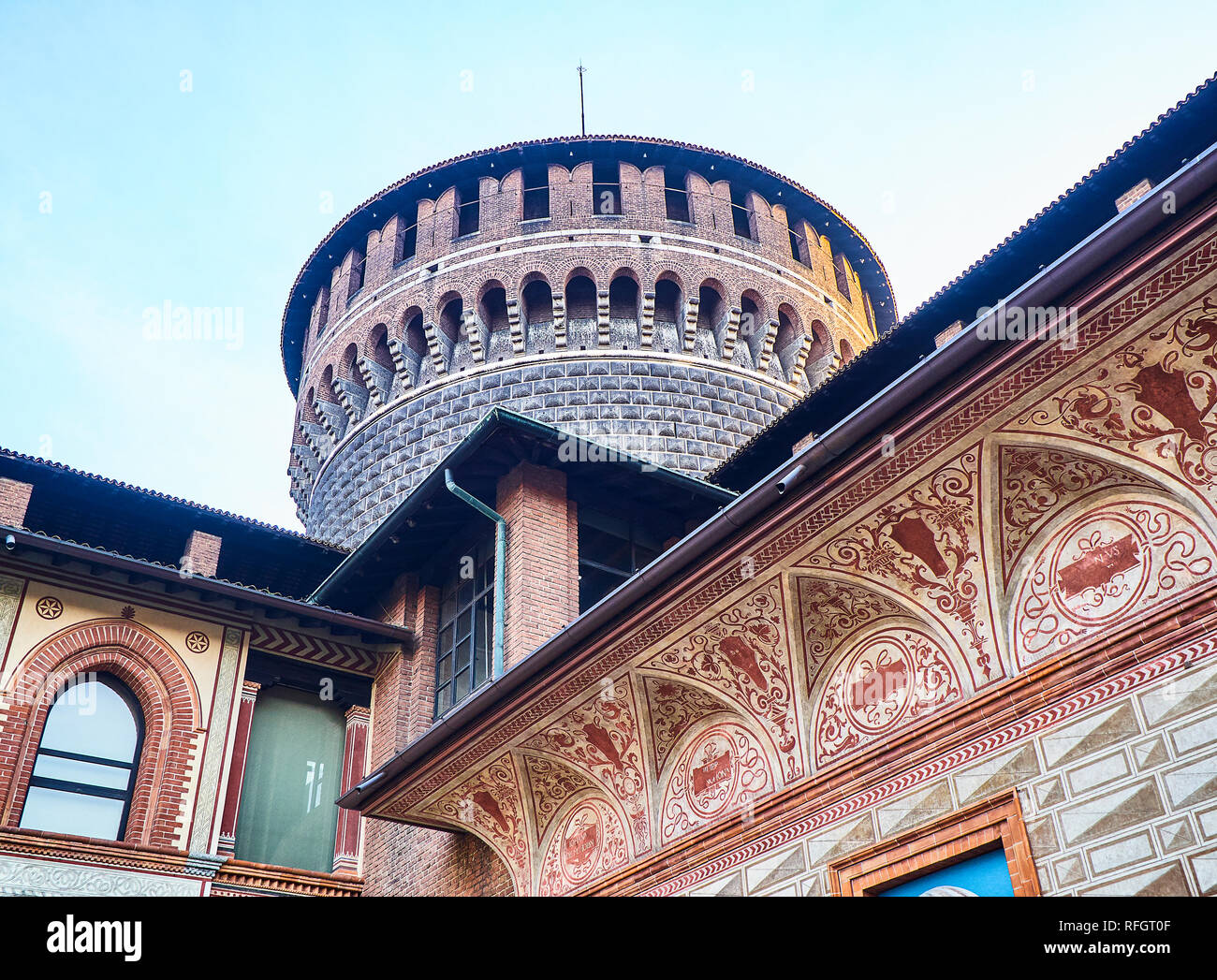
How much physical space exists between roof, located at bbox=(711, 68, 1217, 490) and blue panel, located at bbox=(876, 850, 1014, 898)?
5.40 meters

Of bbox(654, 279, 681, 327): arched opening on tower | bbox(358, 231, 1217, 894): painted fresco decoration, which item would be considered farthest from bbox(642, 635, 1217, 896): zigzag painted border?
bbox(654, 279, 681, 327): arched opening on tower

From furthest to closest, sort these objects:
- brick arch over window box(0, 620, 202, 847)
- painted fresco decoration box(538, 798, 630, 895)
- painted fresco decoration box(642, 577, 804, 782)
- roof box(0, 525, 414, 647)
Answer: roof box(0, 525, 414, 647), brick arch over window box(0, 620, 202, 847), painted fresco decoration box(538, 798, 630, 895), painted fresco decoration box(642, 577, 804, 782)

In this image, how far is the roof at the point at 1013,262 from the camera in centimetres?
889

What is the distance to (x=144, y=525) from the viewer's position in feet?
40.7

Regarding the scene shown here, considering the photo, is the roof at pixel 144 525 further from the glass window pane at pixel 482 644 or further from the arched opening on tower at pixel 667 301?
the arched opening on tower at pixel 667 301

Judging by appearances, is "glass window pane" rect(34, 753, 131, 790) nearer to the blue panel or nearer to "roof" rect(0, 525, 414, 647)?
"roof" rect(0, 525, 414, 647)

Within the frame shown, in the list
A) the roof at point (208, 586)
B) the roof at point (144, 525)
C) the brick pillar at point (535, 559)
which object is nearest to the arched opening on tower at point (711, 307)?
the brick pillar at point (535, 559)

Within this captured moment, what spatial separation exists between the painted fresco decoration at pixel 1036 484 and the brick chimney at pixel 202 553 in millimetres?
8401

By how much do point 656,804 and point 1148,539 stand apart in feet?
12.4

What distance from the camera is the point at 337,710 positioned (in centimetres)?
1232

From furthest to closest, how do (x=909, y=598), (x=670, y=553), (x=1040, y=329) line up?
(x=670, y=553), (x=909, y=598), (x=1040, y=329)

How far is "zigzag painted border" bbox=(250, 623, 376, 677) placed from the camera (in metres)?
→ 11.9
